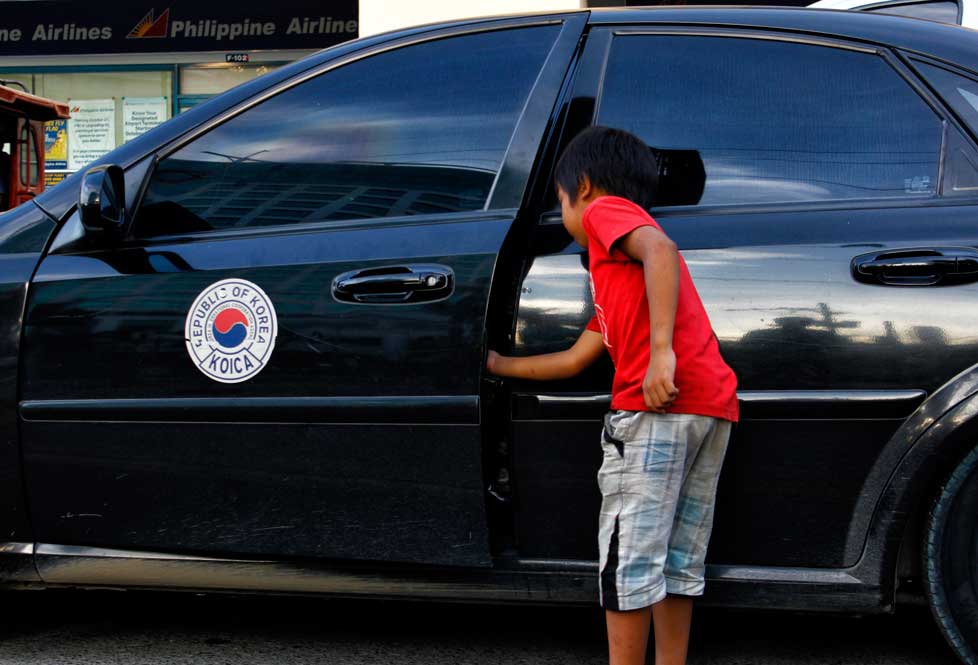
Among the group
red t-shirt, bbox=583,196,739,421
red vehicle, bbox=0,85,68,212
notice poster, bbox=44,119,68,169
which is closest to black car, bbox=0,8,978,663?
red t-shirt, bbox=583,196,739,421

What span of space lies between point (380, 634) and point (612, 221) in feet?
4.40

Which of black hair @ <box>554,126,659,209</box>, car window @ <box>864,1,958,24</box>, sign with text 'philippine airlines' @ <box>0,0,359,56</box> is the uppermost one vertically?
sign with text 'philippine airlines' @ <box>0,0,359,56</box>

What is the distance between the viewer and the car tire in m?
2.16

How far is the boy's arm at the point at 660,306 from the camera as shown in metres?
2.00

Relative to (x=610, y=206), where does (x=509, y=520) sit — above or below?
below

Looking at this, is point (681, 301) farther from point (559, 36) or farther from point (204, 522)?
point (204, 522)

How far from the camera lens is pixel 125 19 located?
1180cm

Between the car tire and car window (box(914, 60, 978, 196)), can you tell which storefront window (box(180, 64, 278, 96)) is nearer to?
car window (box(914, 60, 978, 196))

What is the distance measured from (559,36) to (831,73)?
626 millimetres

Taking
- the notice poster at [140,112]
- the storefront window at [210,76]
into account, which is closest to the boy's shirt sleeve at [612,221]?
the storefront window at [210,76]

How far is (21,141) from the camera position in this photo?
7590 mm

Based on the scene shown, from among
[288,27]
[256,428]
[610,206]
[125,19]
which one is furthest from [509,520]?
[125,19]

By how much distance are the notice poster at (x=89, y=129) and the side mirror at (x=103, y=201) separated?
10.4 meters

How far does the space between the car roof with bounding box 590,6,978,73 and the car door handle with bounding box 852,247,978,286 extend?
0.48 meters
